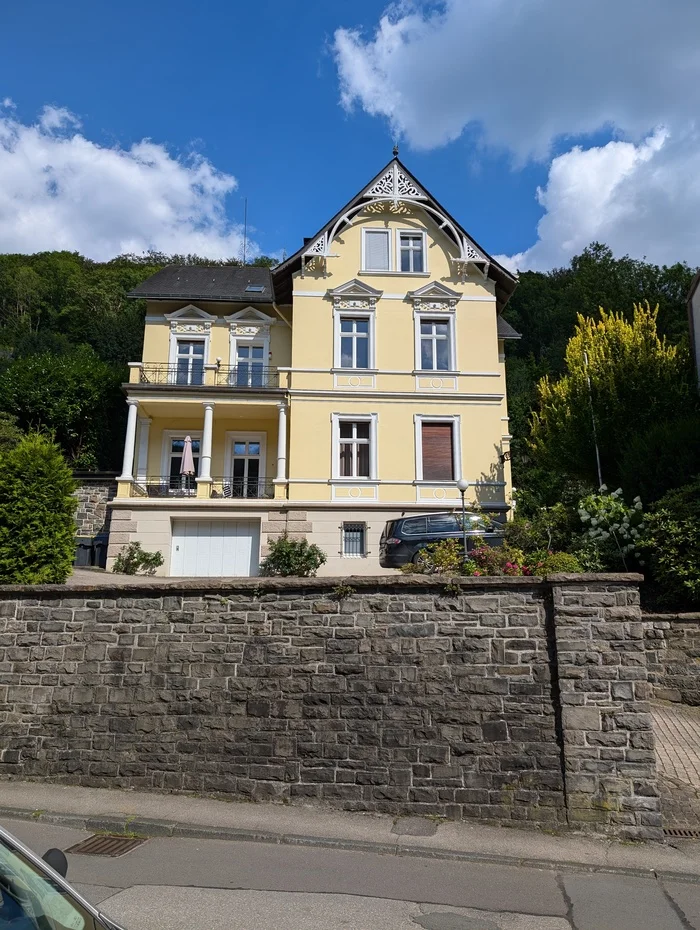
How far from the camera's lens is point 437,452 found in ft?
76.1

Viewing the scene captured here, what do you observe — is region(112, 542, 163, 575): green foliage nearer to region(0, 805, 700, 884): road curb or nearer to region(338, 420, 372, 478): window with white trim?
region(338, 420, 372, 478): window with white trim

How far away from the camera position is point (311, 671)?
8453 mm

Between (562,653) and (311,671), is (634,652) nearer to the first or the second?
(562,653)

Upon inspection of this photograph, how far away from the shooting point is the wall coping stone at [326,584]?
8.02 meters

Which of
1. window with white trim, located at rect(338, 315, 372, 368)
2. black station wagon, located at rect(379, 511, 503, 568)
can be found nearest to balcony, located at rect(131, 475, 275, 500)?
window with white trim, located at rect(338, 315, 372, 368)

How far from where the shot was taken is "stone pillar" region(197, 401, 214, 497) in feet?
73.3

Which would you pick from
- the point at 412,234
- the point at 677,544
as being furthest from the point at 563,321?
the point at 677,544

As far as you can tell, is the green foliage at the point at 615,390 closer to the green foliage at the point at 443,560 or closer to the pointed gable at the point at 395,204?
the pointed gable at the point at 395,204

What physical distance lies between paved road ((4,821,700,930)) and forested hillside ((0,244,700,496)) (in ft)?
46.3

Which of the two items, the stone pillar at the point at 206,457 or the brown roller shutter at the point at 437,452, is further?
the brown roller shutter at the point at 437,452

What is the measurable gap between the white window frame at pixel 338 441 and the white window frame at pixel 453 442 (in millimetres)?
1452

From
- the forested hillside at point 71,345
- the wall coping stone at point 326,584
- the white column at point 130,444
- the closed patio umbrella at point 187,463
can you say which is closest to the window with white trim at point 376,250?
the closed patio umbrella at point 187,463

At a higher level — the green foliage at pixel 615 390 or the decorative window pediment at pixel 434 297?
the decorative window pediment at pixel 434 297

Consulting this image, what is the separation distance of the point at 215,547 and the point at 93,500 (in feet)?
22.1
